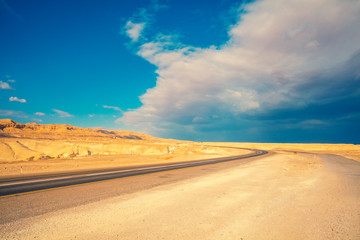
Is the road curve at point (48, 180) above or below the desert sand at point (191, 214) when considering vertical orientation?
below

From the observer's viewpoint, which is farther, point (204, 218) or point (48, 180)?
point (48, 180)

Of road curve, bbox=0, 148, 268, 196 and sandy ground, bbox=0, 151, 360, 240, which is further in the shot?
road curve, bbox=0, 148, 268, 196

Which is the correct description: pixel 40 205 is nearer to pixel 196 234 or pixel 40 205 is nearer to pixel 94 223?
pixel 94 223

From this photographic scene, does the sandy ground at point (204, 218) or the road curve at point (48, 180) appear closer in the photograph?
the sandy ground at point (204, 218)

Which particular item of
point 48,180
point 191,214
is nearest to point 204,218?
point 191,214

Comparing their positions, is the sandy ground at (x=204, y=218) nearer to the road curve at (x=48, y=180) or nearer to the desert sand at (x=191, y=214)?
the desert sand at (x=191, y=214)

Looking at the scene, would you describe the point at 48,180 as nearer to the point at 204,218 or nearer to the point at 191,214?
the point at 191,214

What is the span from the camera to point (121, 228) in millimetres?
5508

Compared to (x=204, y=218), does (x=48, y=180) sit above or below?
below

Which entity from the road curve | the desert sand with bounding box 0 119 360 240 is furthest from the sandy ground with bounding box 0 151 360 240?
the road curve

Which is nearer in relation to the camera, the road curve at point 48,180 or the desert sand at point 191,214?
the desert sand at point 191,214

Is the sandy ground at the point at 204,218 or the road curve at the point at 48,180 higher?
the sandy ground at the point at 204,218

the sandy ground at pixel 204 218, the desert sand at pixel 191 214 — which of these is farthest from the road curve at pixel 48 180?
the sandy ground at pixel 204 218

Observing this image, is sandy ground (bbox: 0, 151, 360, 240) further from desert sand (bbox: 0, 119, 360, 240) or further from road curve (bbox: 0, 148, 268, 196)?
road curve (bbox: 0, 148, 268, 196)
